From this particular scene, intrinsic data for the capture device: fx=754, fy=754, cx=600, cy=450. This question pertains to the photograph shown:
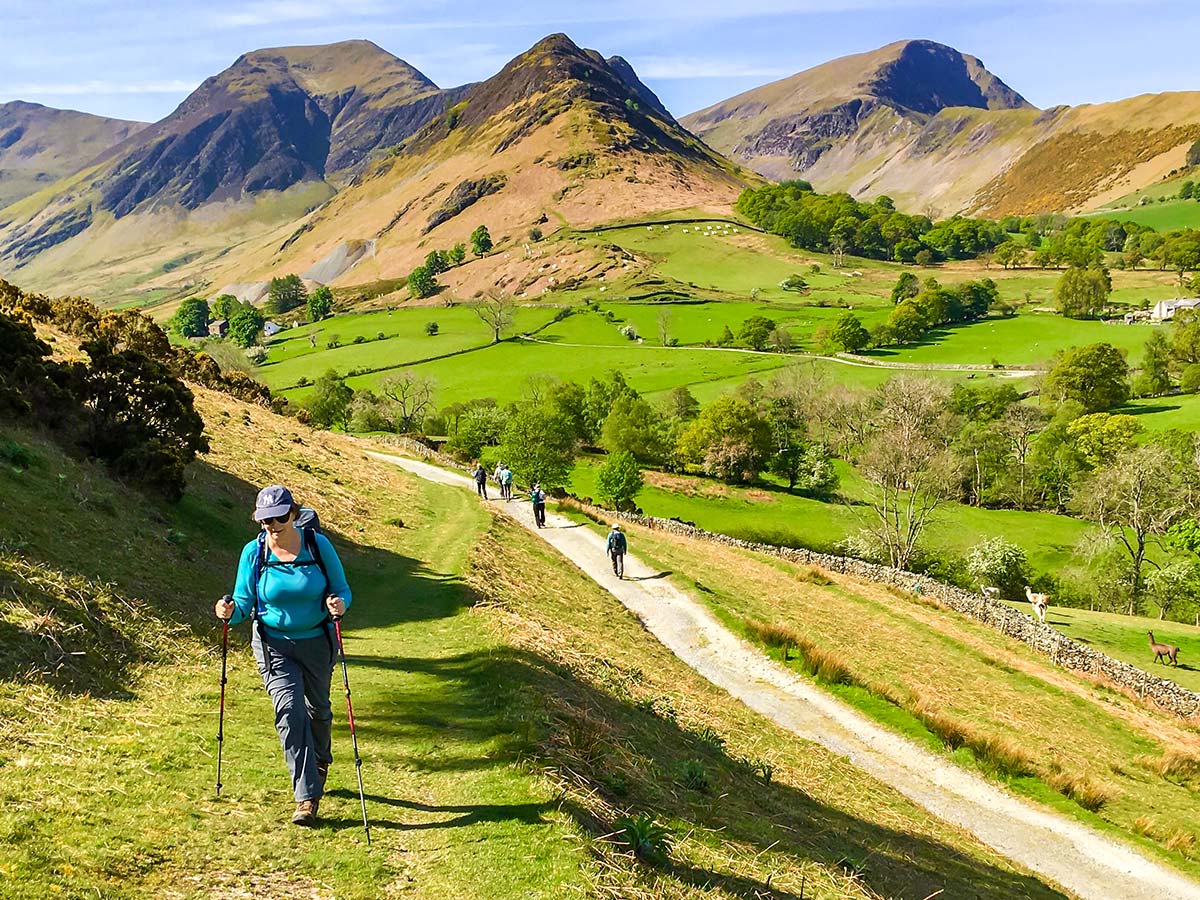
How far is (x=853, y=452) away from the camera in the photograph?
100000 mm

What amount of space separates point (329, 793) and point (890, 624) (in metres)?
28.6

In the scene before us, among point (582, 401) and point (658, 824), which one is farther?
point (582, 401)

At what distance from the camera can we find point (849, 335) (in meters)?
140

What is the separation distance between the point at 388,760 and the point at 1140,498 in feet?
228

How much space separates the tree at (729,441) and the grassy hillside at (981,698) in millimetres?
53635

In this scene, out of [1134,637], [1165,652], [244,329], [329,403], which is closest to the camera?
[1165,652]

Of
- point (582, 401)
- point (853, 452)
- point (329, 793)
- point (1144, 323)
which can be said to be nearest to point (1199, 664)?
point (329, 793)

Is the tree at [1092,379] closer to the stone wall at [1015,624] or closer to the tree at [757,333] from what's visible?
the tree at [757,333]

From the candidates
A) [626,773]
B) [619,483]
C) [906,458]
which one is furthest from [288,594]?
[619,483]

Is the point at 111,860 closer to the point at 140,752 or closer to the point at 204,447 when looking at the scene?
the point at 140,752

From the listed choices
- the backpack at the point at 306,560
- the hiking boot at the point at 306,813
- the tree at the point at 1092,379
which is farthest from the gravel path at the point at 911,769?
the tree at the point at 1092,379

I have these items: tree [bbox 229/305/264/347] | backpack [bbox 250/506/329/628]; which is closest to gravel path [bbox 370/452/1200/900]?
backpack [bbox 250/506/329/628]

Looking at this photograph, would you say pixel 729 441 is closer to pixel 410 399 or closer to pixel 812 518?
pixel 812 518

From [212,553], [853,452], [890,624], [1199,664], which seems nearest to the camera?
[212,553]
